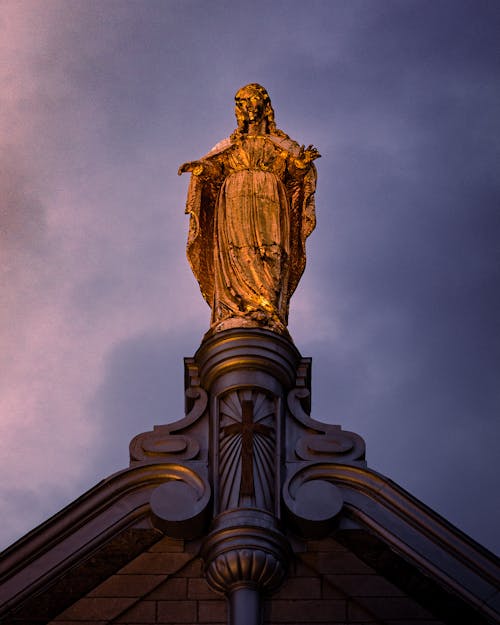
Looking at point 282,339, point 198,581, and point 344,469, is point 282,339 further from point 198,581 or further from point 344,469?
point 198,581

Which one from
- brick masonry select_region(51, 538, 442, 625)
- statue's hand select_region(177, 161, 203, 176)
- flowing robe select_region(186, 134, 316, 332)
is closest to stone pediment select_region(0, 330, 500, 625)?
brick masonry select_region(51, 538, 442, 625)

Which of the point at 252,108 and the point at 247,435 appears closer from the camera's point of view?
the point at 247,435

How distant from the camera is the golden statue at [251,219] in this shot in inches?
699

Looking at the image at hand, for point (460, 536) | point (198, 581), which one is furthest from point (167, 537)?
point (460, 536)

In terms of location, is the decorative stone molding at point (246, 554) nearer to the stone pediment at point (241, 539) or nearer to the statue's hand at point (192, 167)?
the stone pediment at point (241, 539)

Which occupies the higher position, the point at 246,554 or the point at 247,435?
the point at 247,435

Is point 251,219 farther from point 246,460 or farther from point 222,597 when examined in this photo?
point 222,597

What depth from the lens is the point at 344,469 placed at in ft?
53.5

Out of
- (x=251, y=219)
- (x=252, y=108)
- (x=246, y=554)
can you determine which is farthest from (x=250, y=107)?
(x=246, y=554)

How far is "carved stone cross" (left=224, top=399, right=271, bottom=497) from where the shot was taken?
16.0m

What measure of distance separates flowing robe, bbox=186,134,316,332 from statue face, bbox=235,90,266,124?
1.44ft

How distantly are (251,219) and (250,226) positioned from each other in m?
0.12

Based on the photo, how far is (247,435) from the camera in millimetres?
16453

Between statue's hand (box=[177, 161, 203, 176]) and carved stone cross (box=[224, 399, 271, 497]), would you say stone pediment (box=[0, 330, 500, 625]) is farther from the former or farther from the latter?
statue's hand (box=[177, 161, 203, 176])
